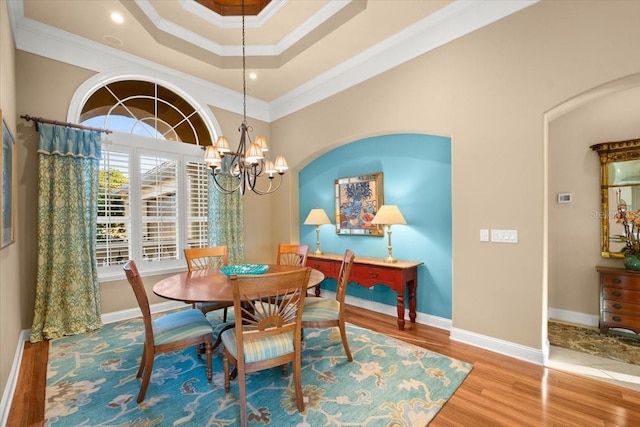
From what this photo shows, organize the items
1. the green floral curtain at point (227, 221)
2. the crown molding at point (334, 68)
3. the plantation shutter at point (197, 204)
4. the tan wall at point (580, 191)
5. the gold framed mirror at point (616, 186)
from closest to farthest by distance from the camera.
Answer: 1. the crown molding at point (334, 68)
2. the gold framed mirror at point (616, 186)
3. the tan wall at point (580, 191)
4. the plantation shutter at point (197, 204)
5. the green floral curtain at point (227, 221)

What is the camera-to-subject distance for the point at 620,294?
3.07 meters

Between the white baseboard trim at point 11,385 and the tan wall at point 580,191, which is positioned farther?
the tan wall at point 580,191

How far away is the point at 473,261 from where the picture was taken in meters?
2.94

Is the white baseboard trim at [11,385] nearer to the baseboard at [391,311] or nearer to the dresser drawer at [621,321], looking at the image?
the baseboard at [391,311]

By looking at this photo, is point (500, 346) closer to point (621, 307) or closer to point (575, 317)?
point (621, 307)

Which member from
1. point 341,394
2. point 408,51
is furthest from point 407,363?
point 408,51

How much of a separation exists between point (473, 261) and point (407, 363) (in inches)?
49.1

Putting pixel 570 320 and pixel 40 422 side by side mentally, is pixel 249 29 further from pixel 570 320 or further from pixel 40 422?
pixel 570 320

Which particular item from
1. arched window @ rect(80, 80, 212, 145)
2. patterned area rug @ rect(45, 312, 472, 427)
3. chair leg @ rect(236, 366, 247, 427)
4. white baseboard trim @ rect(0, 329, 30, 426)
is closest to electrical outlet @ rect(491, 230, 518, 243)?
patterned area rug @ rect(45, 312, 472, 427)

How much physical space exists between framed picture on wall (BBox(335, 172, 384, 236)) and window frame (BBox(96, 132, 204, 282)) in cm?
236

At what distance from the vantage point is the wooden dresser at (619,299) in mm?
2992

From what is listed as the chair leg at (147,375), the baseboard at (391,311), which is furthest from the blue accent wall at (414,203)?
the chair leg at (147,375)

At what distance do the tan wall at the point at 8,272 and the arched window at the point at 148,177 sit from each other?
71 centimetres

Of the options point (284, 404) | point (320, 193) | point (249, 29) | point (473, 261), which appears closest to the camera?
point (284, 404)
